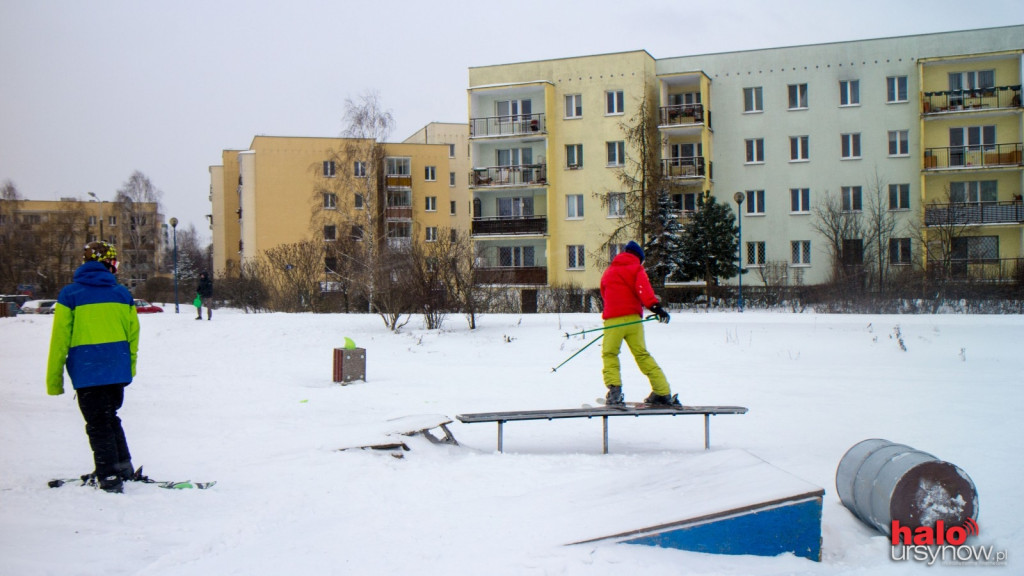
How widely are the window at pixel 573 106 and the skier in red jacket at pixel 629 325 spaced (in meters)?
34.6

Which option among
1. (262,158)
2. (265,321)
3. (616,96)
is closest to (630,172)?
(616,96)

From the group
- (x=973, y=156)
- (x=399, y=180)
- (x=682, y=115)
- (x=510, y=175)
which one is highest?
(x=682, y=115)

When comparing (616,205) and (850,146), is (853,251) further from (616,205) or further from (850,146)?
(616,205)

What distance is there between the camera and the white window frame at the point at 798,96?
40.1m

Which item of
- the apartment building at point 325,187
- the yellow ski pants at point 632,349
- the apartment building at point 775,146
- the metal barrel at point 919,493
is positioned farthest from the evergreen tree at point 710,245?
the metal barrel at point 919,493

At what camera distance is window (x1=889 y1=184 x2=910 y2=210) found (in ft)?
127

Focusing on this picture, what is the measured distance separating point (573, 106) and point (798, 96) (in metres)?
11.5

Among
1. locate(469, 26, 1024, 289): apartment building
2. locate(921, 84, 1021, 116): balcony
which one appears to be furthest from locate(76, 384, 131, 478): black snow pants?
locate(921, 84, 1021, 116): balcony

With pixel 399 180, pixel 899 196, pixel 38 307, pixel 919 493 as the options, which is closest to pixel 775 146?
pixel 899 196

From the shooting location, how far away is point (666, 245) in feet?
116

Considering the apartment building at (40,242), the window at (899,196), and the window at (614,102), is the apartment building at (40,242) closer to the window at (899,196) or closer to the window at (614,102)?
the window at (614,102)

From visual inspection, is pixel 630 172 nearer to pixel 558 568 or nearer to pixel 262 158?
pixel 262 158

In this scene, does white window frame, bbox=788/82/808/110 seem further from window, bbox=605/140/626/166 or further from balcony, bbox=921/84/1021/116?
window, bbox=605/140/626/166

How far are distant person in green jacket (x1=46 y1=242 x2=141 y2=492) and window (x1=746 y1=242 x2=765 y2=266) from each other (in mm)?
37080
